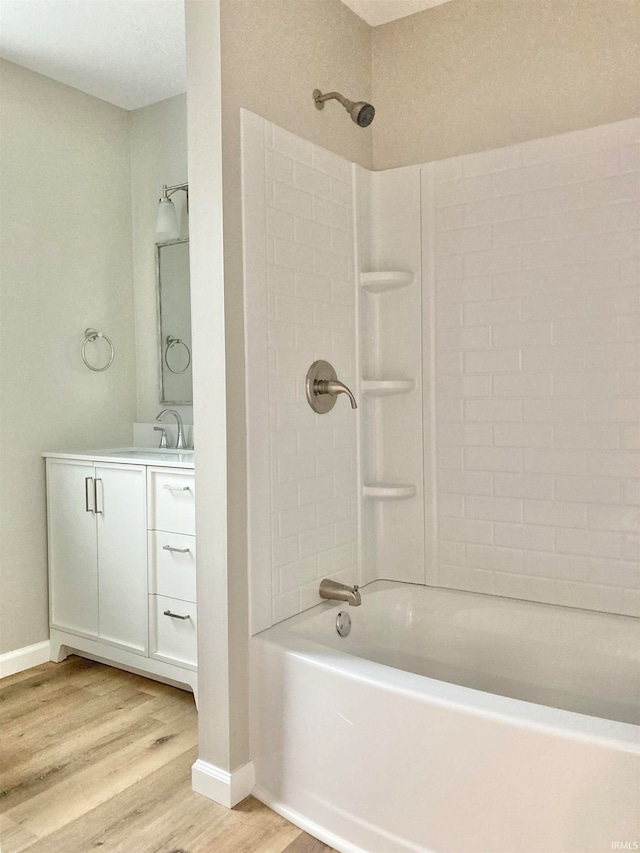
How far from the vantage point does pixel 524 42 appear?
2420 mm

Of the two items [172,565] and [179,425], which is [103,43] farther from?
[172,565]

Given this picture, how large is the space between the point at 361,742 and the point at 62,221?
8.92 ft

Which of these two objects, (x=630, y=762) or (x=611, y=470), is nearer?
(x=630, y=762)

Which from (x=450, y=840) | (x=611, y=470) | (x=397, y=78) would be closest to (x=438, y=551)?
(x=611, y=470)

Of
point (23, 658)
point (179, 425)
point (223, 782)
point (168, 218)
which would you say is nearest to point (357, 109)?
point (168, 218)

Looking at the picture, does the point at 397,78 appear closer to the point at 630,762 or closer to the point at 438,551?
the point at 438,551

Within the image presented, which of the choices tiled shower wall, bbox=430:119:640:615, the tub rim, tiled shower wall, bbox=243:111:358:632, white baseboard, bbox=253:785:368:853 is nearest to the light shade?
tiled shower wall, bbox=243:111:358:632

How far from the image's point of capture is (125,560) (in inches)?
117

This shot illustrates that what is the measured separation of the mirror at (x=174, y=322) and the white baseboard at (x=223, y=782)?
5.98ft

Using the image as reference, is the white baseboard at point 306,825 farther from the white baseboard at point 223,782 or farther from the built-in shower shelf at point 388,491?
the built-in shower shelf at point 388,491

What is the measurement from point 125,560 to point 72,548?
14.1 inches

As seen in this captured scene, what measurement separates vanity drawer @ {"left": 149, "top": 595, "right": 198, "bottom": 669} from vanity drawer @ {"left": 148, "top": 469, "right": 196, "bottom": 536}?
0.30 m

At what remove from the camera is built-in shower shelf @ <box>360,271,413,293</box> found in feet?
8.54

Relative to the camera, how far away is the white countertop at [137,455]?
2.81 m
